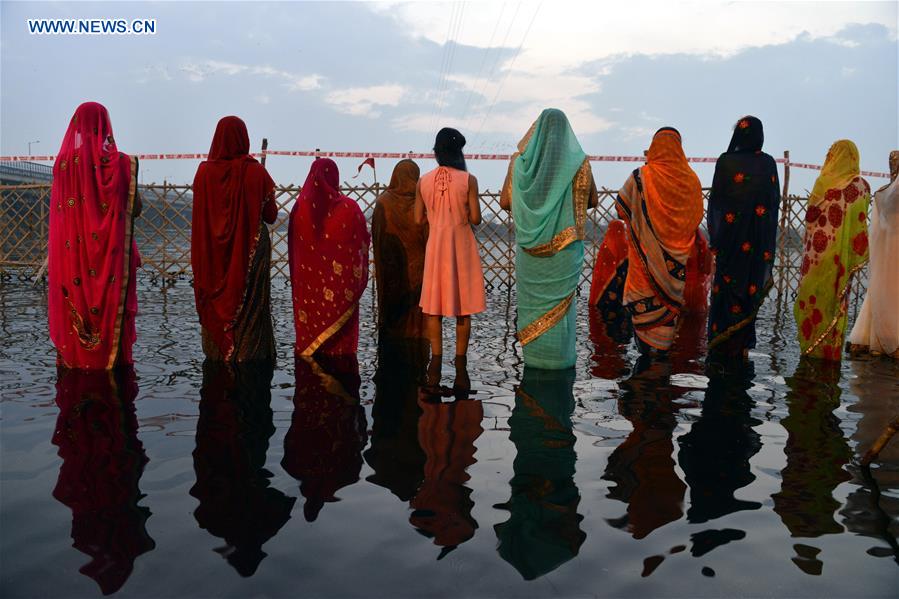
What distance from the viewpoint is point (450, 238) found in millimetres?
4242

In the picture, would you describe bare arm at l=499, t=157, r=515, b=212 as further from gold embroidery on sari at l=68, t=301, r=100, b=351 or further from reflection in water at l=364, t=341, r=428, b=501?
gold embroidery on sari at l=68, t=301, r=100, b=351

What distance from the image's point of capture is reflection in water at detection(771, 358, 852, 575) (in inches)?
83.4

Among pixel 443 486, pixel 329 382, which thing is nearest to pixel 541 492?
pixel 443 486

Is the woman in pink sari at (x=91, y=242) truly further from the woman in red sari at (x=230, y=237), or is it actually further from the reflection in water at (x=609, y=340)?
the reflection in water at (x=609, y=340)

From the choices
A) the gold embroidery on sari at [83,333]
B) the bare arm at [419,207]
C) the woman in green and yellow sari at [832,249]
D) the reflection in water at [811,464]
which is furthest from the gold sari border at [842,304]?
the gold embroidery on sari at [83,333]

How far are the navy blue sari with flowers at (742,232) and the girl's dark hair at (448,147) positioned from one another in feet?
5.42

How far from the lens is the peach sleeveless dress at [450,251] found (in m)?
4.21

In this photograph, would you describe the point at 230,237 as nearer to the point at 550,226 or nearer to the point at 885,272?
the point at 550,226

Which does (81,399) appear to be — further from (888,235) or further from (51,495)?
(888,235)

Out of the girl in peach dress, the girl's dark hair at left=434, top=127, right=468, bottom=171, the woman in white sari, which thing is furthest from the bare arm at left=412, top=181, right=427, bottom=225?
the woman in white sari

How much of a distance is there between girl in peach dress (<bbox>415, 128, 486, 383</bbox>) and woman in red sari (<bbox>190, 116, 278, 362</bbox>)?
0.92 meters

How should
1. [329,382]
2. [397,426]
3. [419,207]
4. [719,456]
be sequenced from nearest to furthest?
1. [719,456]
2. [397,426]
3. [329,382]
4. [419,207]

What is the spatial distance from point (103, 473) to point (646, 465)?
186 cm

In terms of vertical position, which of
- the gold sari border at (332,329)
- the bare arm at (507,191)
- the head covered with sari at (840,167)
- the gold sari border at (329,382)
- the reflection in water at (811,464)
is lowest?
the reflection in water at (811,464)
